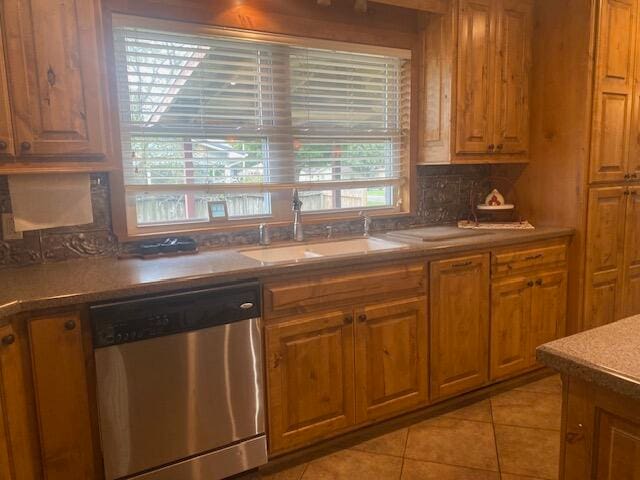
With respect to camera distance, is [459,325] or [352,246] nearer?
[459,325]

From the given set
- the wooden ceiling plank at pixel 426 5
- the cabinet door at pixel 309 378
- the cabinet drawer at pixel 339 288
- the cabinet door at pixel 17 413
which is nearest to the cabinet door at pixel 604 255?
the cabinet drawer at pixel 339 288

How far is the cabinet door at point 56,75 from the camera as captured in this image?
5.88 ft

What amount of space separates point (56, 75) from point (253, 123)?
3.36 ft

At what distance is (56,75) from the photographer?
1.86 m

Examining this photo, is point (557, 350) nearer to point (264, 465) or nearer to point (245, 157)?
point (264, 465)

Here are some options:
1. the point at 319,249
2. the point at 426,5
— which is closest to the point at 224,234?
the point at 319,249

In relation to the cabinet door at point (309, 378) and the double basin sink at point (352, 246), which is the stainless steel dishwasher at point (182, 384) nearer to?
the cabinet door at point (309, 378)

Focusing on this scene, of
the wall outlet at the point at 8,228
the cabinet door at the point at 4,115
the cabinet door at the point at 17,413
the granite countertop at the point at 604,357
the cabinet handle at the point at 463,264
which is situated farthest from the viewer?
the cabinet handle at the point at 463,264

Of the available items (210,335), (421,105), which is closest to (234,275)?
(210,335)

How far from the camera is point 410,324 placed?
251 cm

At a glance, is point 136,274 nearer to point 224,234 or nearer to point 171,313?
point 171,313

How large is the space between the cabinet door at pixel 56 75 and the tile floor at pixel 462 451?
167cm

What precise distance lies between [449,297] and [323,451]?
1.03 meters

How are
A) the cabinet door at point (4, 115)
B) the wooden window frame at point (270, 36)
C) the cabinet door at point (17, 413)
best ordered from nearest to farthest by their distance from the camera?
the cabinet door at point (17, 413) → the cabinet door at point (4, 115) → the wooden window frame at point (270, 36)
